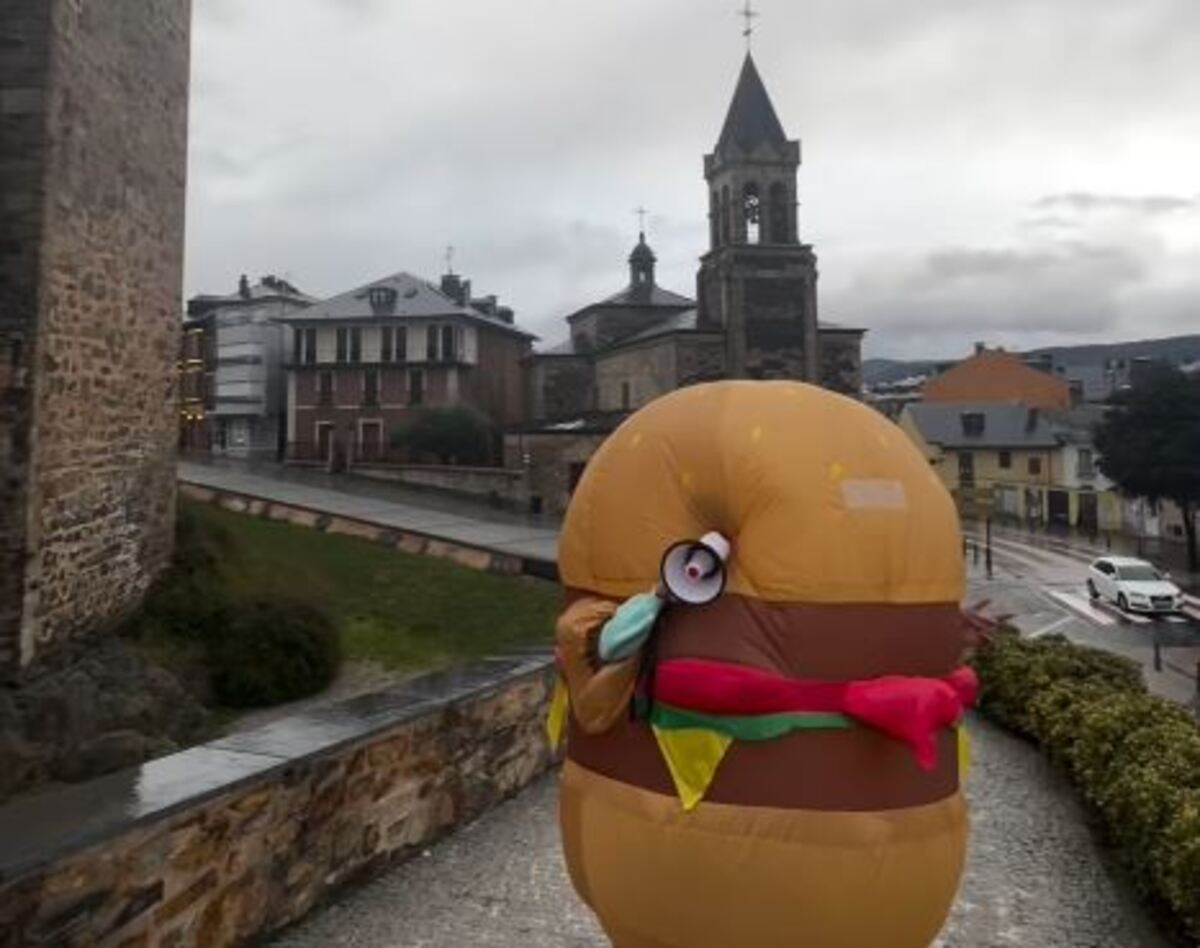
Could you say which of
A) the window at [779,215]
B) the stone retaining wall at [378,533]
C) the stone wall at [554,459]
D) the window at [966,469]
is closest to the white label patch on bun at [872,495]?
the stone retaining wall at [378,533]

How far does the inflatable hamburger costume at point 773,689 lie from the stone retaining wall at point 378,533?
60.3 ft

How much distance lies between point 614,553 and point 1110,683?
348 inches

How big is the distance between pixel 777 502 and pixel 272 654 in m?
11.8

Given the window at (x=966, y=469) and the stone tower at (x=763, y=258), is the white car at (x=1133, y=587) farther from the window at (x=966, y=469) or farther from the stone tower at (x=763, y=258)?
the window at (x=966, y=469)

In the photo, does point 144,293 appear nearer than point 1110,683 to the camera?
No

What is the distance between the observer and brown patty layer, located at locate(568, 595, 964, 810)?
3264mm

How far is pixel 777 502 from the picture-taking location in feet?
11.0

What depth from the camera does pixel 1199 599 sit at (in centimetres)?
3284

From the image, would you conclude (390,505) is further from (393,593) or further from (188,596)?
(188,596)

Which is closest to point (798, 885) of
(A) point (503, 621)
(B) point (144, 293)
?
(B) point (144, 293)

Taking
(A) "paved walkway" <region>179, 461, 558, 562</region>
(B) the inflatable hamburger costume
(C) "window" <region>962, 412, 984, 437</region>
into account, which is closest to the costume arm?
(B) the inflatable hamburger costume

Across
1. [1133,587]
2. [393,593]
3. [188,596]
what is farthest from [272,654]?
[1133,587]

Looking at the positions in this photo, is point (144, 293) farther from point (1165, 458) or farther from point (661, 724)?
point (1165, 458)

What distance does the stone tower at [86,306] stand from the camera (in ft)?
37.6
